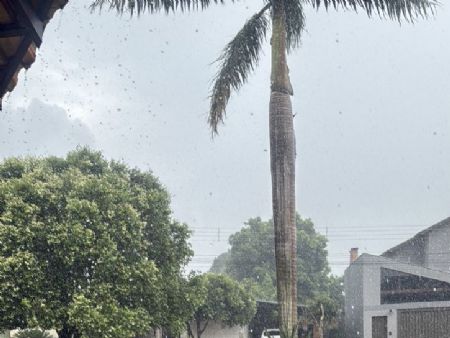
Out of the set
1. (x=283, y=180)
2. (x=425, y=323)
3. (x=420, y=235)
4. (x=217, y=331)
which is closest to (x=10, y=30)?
(x=283, y=180)

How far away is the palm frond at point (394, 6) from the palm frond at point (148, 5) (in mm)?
2420

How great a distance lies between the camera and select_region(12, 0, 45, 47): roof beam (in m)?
2.59

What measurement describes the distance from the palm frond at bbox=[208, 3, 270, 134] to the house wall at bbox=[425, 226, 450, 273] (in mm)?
19739

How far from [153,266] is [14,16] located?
16.6 meters

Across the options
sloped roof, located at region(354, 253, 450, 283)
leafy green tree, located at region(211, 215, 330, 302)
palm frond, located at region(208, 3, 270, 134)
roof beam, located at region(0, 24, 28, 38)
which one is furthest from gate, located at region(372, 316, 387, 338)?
roof beam, located at region(0, 24, 28, 38)

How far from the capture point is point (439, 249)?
30.1m

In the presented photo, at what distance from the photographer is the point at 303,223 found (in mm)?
57031

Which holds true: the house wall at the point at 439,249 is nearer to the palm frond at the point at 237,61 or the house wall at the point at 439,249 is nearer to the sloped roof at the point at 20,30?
the palm frond at the point at 237,61

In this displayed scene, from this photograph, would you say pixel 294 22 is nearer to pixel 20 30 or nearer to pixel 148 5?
pixel 148 5

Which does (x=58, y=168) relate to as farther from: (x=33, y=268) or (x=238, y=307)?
(x=238, y=307)

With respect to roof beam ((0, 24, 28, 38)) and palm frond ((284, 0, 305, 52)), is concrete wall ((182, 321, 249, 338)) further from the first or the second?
roof beam ((0, 24, 28, 38))

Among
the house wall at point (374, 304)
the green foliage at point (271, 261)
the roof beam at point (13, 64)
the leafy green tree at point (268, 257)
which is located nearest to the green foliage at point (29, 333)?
the house wall at point (374, 304)

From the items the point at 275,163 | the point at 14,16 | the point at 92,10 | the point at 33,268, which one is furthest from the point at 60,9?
the point at 33,268

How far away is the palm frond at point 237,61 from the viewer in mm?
12281
